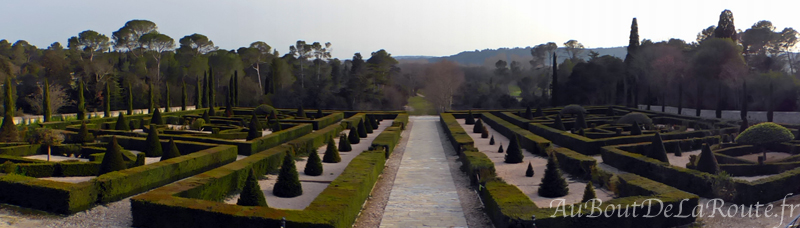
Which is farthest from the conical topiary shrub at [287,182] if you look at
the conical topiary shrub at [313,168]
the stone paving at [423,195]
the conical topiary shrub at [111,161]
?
the conical topiary shrub at [111,161]

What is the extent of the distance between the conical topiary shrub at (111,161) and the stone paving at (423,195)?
25.6 ft

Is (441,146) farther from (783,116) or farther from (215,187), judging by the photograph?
(783,116)

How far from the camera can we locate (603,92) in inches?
2109

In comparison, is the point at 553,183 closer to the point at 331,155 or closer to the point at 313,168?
the point at 313,168

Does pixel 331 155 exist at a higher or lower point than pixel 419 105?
lower

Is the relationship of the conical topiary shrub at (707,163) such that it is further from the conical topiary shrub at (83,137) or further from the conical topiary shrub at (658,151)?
the conical topiary shrub at (83,137)

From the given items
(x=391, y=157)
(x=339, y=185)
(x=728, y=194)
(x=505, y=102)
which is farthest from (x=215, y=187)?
(x=505, y=102)

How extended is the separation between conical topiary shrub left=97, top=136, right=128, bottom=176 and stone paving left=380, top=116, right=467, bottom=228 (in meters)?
7.80

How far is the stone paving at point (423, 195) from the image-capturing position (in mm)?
9938

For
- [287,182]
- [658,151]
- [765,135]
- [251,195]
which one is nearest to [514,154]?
[658,151]

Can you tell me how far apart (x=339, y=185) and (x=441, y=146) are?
1231 cm

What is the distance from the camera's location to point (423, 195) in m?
12.3

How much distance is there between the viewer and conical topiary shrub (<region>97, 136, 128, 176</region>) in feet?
45.3

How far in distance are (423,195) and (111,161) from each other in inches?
345
